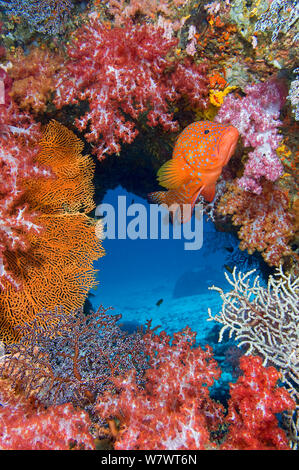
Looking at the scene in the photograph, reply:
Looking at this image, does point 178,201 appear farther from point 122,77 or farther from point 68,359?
point 68,359

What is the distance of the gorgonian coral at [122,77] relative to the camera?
9.39 ft

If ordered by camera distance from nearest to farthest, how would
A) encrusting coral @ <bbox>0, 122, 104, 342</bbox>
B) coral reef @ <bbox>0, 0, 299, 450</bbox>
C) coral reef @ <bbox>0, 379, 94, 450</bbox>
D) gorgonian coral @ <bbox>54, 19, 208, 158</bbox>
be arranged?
coral reef @ <bbox>0, 379, 94, 450</bbox> < coral reef @ <bbox>0, 0, 299, 450</bbox> < gorgonian coral @ <bbox>54, 19, 208, 158</bbox> < encrusting coral @ <bbox>0, 122, 104, 342</bbox>

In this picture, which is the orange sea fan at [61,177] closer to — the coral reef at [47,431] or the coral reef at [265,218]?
the coral reef at [265,218]

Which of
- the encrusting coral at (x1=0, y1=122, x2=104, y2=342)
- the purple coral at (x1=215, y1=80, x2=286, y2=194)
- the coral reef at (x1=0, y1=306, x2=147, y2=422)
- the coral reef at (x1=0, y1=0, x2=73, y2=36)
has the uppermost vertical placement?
the coral reef at (x1=0, y1=0, x2=73, y2=36)

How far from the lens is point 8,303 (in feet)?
10.9

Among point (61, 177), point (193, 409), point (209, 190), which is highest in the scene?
point (61, 177)

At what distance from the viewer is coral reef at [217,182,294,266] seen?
11.7 feet

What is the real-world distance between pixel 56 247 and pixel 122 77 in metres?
2.29

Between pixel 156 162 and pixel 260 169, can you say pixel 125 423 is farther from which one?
pixel 156 162

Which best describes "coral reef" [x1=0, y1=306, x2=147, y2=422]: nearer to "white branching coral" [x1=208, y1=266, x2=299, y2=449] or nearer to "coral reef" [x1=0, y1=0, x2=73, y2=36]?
"white branching coral" [x1=208, y1=266, x2=299, y2=449]

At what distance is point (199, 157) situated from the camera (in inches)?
120

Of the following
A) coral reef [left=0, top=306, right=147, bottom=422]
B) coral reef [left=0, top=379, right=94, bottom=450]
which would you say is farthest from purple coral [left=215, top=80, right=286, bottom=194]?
coral reef [left=0, top=379, right=94, bottom=450]

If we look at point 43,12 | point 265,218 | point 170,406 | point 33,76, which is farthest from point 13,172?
point 265,218
